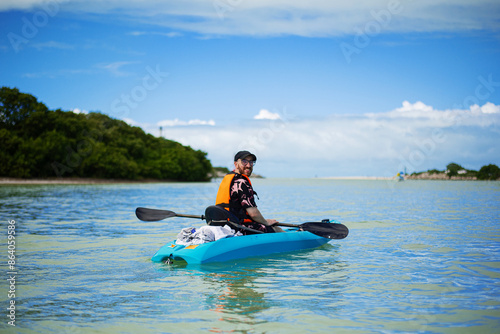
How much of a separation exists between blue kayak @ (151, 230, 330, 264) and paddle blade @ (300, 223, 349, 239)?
159 millimetres

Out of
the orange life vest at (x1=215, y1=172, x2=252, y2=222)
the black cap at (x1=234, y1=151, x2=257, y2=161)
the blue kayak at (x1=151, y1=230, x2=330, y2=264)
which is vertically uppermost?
the black cap at (x1=234, y1=151, x2=257, y2=161)

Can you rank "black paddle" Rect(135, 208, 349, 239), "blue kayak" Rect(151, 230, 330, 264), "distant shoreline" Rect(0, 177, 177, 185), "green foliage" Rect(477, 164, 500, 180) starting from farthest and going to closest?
"green foliage" Rect(477, 164, 500, 180)
"distant shoreline" Rect(0, 177, 177, 185)
"black paddle" Rect(135, 208, 349, 239)
"blue kayak" Rect(151, 230, 330, 264)

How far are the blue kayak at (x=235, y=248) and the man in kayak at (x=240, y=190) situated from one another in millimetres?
446

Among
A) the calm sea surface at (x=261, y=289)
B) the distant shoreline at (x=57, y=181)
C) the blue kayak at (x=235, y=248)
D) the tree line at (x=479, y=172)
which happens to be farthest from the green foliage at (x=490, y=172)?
the blue kayak at (x=235, y=248)

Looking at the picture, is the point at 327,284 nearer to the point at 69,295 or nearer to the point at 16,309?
the point at 69,295

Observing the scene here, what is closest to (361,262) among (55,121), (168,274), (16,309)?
(168,274)

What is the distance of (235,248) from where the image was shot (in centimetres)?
766

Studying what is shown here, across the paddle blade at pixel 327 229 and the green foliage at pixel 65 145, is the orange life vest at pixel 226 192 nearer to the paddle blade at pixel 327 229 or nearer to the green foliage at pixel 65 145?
the paddle blade at pixel 327 229

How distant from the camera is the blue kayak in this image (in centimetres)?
718

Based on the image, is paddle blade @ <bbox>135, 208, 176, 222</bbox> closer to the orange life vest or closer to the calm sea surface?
the calm sea surface

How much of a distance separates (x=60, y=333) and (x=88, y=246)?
565 centimetres

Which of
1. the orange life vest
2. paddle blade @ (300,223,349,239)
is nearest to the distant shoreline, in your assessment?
paddle blade @ (300,223,349,239)

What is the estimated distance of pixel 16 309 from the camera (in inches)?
195

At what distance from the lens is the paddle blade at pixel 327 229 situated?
9383 millimetres
